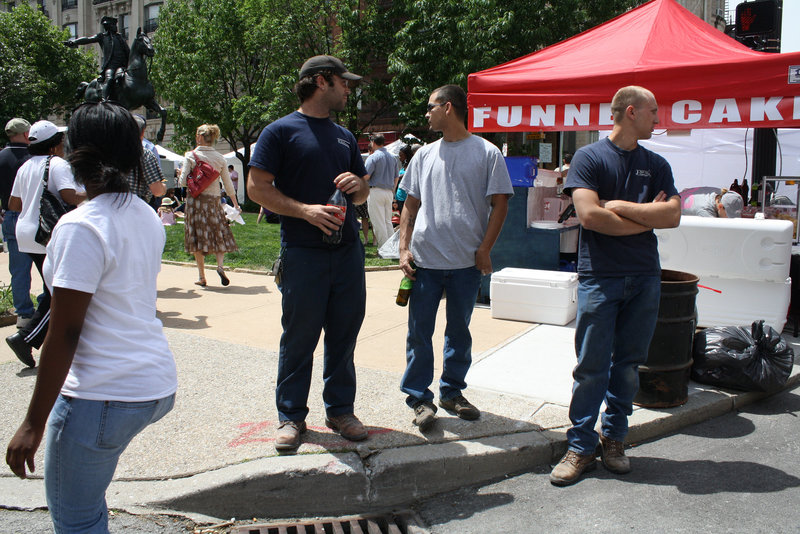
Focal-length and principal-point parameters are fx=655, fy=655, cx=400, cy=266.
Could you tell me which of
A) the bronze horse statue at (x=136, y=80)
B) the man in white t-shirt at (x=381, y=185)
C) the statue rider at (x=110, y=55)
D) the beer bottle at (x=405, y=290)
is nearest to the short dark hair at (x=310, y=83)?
the beer bottle at (x=405, y=290)

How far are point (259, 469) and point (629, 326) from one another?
6.68 ft

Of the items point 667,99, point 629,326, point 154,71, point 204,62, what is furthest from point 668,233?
point 154,71

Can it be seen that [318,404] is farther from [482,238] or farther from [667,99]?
[667,99]

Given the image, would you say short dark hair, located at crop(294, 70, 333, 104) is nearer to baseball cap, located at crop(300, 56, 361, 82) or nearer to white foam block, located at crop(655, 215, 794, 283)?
baseball cap, located at crop(300, 56, 361, 82)

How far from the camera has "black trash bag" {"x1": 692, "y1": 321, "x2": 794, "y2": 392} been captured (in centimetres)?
451

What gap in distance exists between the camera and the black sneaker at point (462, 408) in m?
3.88

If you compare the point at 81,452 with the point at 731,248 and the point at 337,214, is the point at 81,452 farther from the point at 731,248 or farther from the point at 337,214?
the point at 731,248

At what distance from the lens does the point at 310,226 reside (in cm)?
336

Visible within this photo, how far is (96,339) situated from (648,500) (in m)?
2.66

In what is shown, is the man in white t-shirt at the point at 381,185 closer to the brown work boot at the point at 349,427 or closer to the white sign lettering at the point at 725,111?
the white sign lettering at the point at 725,111

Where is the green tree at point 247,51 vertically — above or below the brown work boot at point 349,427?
above

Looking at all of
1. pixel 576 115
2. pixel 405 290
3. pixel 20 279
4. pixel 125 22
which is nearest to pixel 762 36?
pixel 576 115

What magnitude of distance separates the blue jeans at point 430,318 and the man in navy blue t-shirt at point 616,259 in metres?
0.66

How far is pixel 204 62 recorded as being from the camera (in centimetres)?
2761
